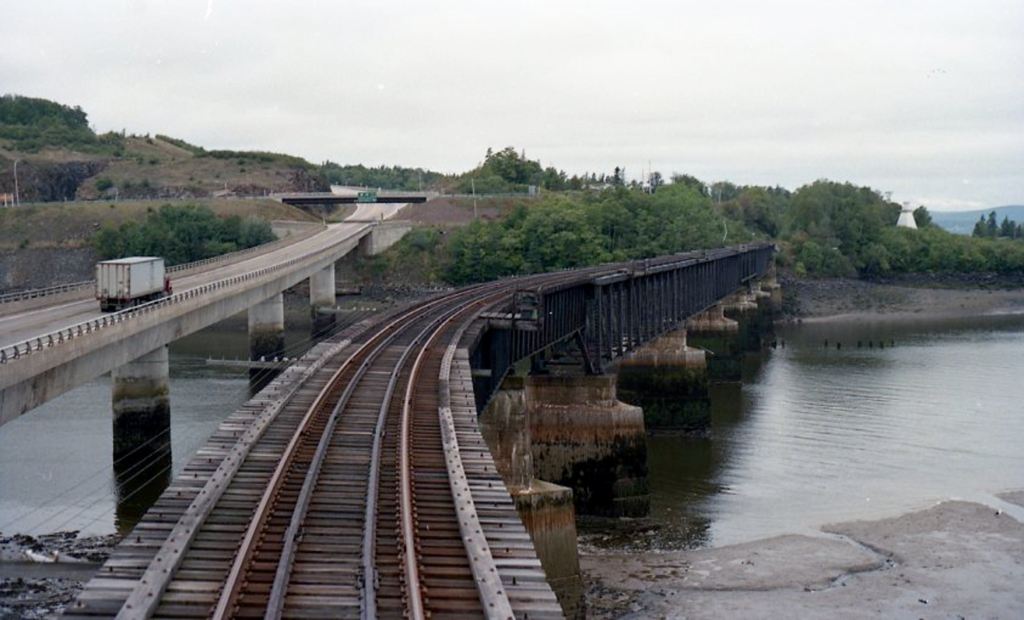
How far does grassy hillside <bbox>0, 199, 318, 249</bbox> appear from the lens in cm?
13800

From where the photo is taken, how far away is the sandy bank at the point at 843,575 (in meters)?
35.1

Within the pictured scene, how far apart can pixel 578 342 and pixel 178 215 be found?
97.0m

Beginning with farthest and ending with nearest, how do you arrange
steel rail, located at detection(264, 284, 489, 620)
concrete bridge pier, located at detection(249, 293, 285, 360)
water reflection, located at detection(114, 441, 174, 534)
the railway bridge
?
concrete bridge pier, located at detection(249, 293, 285, 360), water reflection, located at detection(114, 441, 174, 534), the railway bridge, steel rail, located at detection(264, 284, 489, 620)

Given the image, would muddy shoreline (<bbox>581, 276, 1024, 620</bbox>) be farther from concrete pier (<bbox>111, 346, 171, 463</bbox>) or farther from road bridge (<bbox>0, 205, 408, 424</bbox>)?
concrete pier (<bbox>111, 346, 171, 463</bbox>)

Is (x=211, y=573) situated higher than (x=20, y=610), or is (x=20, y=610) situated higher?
(x=211, y=573)

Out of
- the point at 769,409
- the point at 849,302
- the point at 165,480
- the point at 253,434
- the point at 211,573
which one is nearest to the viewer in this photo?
the point at 211,573

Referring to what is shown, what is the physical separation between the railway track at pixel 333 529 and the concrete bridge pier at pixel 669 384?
4219 centimetres

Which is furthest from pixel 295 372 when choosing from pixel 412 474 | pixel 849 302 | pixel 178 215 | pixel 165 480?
pixel 849 302

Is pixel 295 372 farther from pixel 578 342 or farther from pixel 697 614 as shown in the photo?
pixel 578 342

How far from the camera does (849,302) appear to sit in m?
159

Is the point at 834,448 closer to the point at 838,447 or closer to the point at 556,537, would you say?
the point at 838,447

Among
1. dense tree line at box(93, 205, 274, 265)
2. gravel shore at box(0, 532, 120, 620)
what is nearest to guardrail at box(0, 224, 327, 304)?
dense tree line at box(93, 205, 274, 265)

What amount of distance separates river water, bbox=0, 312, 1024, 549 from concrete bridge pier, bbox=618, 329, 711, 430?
1.89 m

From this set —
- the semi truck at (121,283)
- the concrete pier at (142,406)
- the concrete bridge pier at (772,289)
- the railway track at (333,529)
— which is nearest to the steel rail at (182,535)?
the railway track at (333,529)
